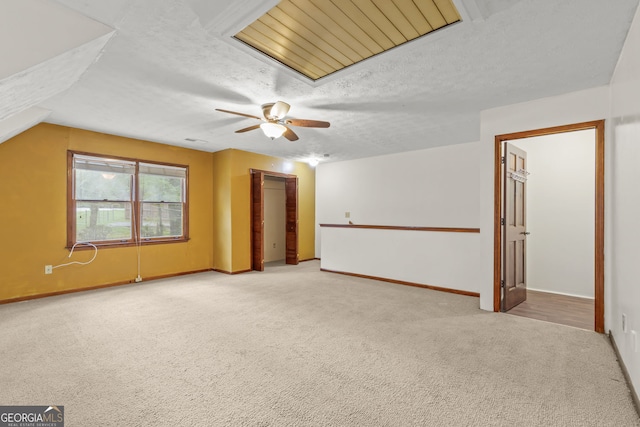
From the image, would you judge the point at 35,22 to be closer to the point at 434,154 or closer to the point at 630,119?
the point at 630,119

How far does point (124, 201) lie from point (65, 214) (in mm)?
799

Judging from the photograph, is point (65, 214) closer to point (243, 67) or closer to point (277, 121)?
point (277, 121)

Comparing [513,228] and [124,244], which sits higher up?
[513,228]

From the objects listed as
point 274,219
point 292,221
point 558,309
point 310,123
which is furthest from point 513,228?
point 274,219

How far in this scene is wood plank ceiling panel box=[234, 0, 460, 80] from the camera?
5.76ft

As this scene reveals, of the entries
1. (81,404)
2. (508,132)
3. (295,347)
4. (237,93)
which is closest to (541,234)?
(508,132)

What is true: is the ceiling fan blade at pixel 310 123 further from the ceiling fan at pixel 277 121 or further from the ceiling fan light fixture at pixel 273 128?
the ceiling fan light fixture at pixel 273 128

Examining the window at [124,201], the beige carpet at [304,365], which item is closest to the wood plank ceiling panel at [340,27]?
the beige carpet at [304,365]

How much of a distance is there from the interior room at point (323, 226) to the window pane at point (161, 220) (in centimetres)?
4

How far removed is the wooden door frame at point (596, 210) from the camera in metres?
2.82

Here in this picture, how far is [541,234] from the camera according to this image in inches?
182

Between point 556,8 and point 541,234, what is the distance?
3.87 metres

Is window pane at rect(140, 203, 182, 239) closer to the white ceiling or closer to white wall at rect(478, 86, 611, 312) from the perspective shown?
the white ceiling

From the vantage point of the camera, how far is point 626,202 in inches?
83.7
